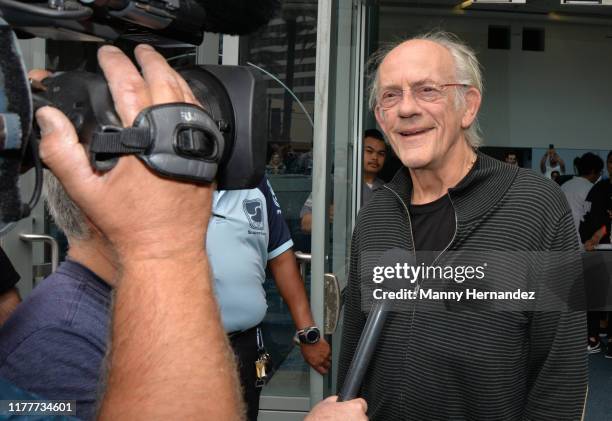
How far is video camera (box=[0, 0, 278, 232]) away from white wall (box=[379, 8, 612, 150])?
8.47m

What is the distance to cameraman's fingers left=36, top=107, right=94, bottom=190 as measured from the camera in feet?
2.25

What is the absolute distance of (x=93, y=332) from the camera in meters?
0.98

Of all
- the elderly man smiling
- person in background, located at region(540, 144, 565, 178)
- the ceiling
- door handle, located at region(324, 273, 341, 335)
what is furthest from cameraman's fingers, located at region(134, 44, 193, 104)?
person in background, located at region(540, 144, 565, 178)

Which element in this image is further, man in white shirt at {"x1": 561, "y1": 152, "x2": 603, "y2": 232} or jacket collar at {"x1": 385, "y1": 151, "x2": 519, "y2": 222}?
man in white shirt at {"x1": 561, "y1": 152, "x2": 603, "y2": 232}

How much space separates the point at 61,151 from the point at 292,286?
6.19 ft

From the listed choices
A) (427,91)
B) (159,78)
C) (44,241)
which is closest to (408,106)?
(427,91)

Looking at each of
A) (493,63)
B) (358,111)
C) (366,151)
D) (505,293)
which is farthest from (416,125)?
(493,63)

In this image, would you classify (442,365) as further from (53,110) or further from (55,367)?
(53,110)

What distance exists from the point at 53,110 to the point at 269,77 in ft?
8.10

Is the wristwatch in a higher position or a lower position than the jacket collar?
lower

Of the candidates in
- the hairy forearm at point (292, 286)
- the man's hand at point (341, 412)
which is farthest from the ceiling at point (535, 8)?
the man's hand at point (341, 412)

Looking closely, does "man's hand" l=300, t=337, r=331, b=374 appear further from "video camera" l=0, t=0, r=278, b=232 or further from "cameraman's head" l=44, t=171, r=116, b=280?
"video camera" l=0, t=0, r=278, b=232

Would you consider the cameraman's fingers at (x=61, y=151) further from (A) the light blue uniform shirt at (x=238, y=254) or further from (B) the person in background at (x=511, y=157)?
(B) the person in background at (x=511, y=157)

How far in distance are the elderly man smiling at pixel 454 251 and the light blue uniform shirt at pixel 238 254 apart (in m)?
0.40
